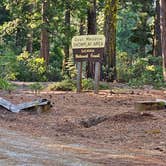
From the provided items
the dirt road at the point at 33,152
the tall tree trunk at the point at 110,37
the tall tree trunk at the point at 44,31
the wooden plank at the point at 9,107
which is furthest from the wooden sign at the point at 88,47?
the tall tree trunk at the point at 44,31

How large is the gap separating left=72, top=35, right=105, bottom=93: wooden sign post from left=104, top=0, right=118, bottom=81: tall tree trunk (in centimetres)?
564

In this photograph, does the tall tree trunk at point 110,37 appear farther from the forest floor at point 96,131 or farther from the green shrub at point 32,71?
the forest floor at point 96,131

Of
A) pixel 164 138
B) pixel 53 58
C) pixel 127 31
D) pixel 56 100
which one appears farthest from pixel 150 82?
pixel 127 31

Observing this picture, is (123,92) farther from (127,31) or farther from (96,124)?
(127,31)

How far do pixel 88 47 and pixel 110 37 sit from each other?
5.85m

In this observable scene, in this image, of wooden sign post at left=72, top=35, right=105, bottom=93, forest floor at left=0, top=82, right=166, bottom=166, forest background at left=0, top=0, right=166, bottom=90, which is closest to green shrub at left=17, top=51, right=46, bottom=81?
forest background at left=0, top=0, right=166, bottom=90

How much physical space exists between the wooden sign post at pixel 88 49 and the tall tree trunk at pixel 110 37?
5.64 metres

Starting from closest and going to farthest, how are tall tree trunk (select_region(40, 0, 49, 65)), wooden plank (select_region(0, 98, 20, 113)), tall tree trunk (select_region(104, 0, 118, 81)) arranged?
1. wooden plank (select_region(0, 98, 20, 113))
2. tall tree trunk (select_region(104, 0, 118, 81))
3. tall tree trunk (select_region(40, 0, 49, 65))

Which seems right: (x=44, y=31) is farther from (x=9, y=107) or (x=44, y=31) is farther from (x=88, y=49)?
(x=9, y=107)

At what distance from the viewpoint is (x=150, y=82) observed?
798 inches

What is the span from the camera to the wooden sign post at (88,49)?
1448 cm

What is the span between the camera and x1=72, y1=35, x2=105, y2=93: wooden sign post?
14.5 meters

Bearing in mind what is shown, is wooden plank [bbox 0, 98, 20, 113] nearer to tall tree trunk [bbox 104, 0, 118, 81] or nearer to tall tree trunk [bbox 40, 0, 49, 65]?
tall tree trunk [bbox 104, 0, 118, 81]

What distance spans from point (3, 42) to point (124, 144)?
3337 centimetres
